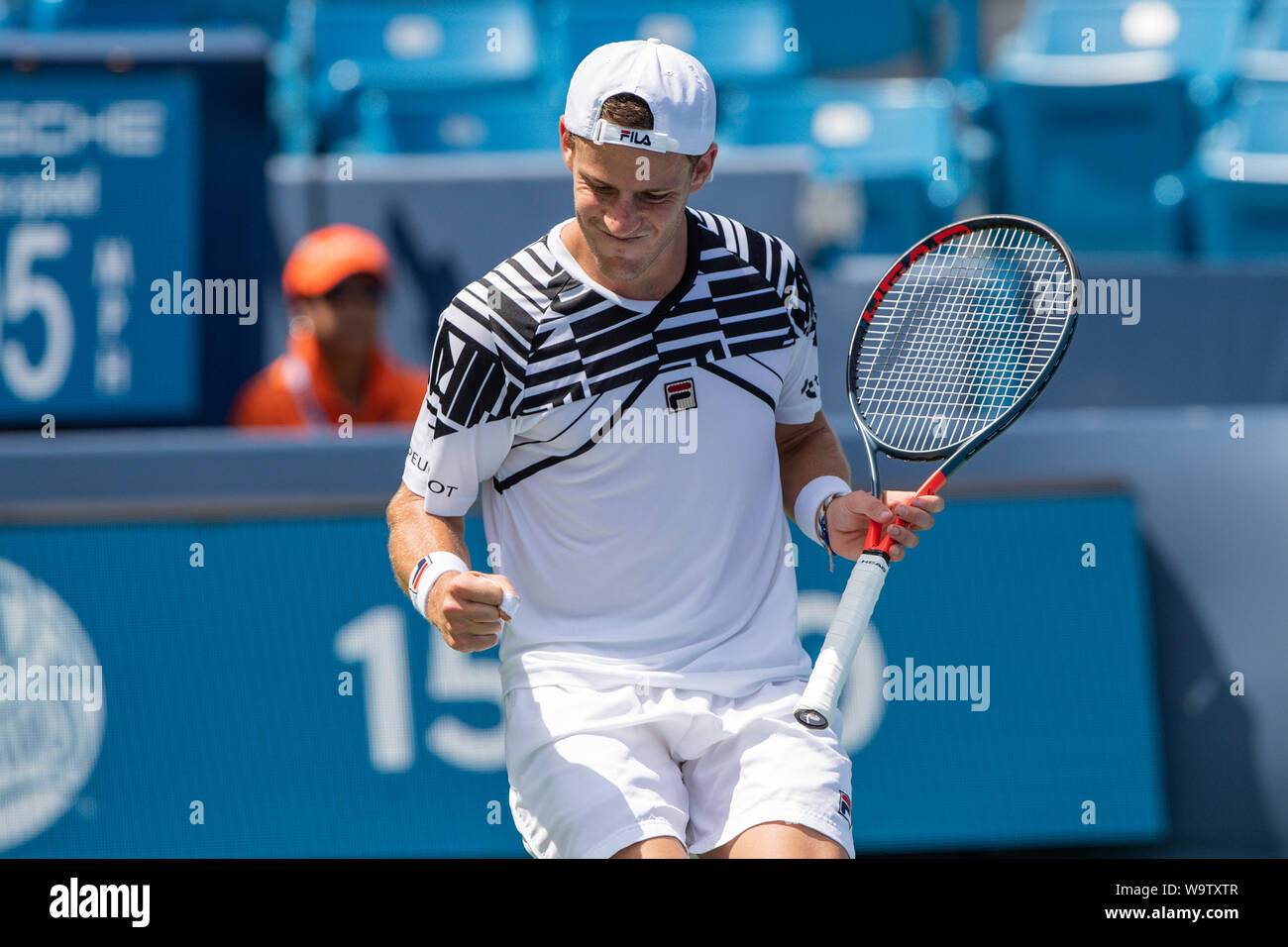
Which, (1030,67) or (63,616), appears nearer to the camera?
(63,616)

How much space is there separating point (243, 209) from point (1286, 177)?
12.6 ft

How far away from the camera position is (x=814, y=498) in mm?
→ 2572

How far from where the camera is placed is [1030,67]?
6.43 metres

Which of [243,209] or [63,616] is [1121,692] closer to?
[63,616]

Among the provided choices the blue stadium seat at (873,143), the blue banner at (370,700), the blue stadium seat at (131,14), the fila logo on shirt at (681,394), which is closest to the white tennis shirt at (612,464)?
the fila logo on shirt at (681,394)

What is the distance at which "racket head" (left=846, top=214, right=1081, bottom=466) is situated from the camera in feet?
8.42

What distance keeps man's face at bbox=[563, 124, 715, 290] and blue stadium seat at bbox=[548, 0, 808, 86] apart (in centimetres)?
426

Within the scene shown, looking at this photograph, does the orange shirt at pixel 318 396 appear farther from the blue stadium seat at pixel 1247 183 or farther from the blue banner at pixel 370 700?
the blue stadium seat at pixel 1247 183

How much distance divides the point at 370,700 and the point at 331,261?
5.16ft

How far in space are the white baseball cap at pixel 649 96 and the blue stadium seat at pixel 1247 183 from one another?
4197mm

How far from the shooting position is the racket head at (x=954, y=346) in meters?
2.57

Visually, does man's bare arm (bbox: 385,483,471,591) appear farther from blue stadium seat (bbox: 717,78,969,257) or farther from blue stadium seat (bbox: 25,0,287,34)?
blue stadium seat (bbox: 25,0,287,34)
